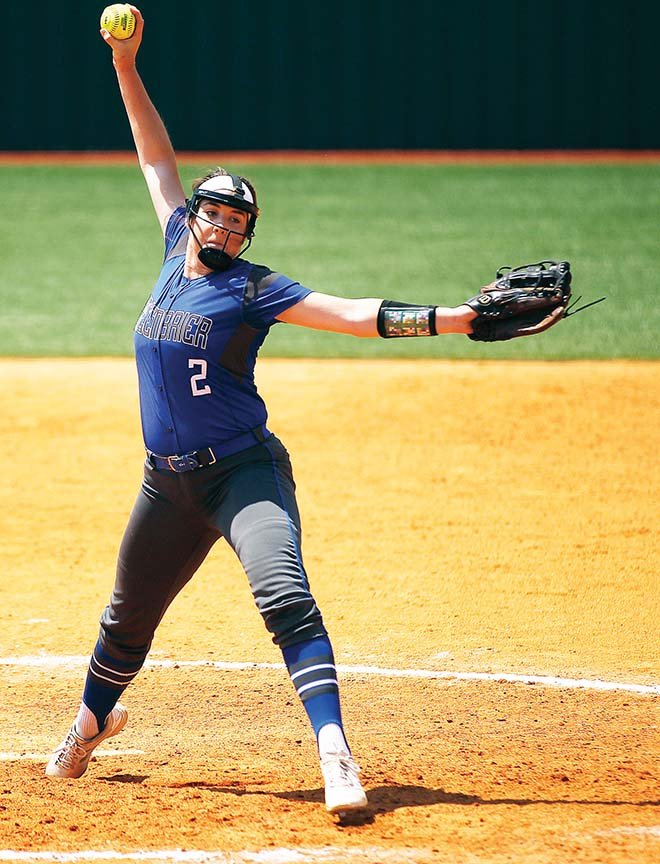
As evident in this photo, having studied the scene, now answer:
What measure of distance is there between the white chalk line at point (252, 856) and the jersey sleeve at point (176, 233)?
1.96m

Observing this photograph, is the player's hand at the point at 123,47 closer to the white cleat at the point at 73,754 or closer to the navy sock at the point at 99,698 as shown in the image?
the navy sock at the point at 99,698

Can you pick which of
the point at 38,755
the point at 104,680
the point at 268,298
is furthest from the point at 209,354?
the point at 38,755

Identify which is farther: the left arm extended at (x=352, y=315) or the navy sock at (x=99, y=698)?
the navy sock at (x=99, y=698)

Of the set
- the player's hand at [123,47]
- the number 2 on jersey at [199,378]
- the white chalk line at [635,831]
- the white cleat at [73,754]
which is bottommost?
the white chalk line at [635,831]

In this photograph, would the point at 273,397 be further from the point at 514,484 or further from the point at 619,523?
the point at 619,523

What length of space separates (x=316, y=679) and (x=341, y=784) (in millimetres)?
319

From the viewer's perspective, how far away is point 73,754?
4.52 metres

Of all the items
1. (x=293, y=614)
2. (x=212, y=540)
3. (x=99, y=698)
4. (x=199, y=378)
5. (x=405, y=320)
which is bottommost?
(x=99, y=698)

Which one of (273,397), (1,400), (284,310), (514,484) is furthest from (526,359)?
(284,310)

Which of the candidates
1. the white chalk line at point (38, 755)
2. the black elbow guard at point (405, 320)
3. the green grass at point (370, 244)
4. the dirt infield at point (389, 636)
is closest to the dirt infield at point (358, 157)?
the green grass at point (370, 244)

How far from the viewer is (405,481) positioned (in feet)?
27.2

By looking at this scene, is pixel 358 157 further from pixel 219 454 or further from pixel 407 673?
pixel 219 454

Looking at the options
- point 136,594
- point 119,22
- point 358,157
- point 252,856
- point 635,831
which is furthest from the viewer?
point 358,157

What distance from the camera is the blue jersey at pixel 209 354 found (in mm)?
4191
